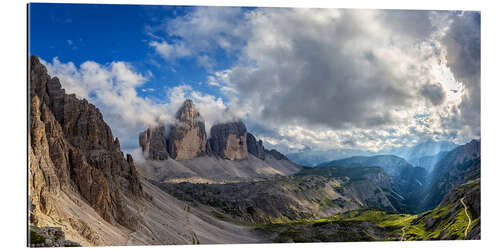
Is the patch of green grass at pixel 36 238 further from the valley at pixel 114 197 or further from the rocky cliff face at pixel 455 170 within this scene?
the rocky cliff face at pixel 455 170

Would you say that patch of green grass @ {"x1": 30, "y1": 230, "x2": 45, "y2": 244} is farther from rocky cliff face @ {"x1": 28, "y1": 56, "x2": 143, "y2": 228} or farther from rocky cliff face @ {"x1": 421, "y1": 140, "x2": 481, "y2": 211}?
rocky cliff face @ {"x1": 421, "y1": 140, "x2": 481, "y2": 211}

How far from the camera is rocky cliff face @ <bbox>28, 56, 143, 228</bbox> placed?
2419 centimetres

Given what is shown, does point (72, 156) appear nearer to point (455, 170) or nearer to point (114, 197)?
point (114, 197)

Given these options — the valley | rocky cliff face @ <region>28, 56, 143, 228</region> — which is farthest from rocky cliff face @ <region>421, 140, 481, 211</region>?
rocky cliff face @ <region>28, 56, 143, 228</region>

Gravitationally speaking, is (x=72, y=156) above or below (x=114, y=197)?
above

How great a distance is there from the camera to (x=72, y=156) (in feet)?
99.5

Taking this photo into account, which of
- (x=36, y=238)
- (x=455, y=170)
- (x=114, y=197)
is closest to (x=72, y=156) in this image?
(x=114, y=197)

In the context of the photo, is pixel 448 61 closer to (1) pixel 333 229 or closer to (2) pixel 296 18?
(2) pixel 296 18

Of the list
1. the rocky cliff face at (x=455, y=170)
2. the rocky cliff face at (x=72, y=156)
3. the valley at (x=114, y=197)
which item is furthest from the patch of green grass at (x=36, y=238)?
the rocky cliff face at (x=455, y=170)

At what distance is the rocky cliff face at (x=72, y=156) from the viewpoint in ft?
79.4

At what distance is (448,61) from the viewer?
100ft

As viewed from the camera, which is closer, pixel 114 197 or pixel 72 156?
pixel 72 156
